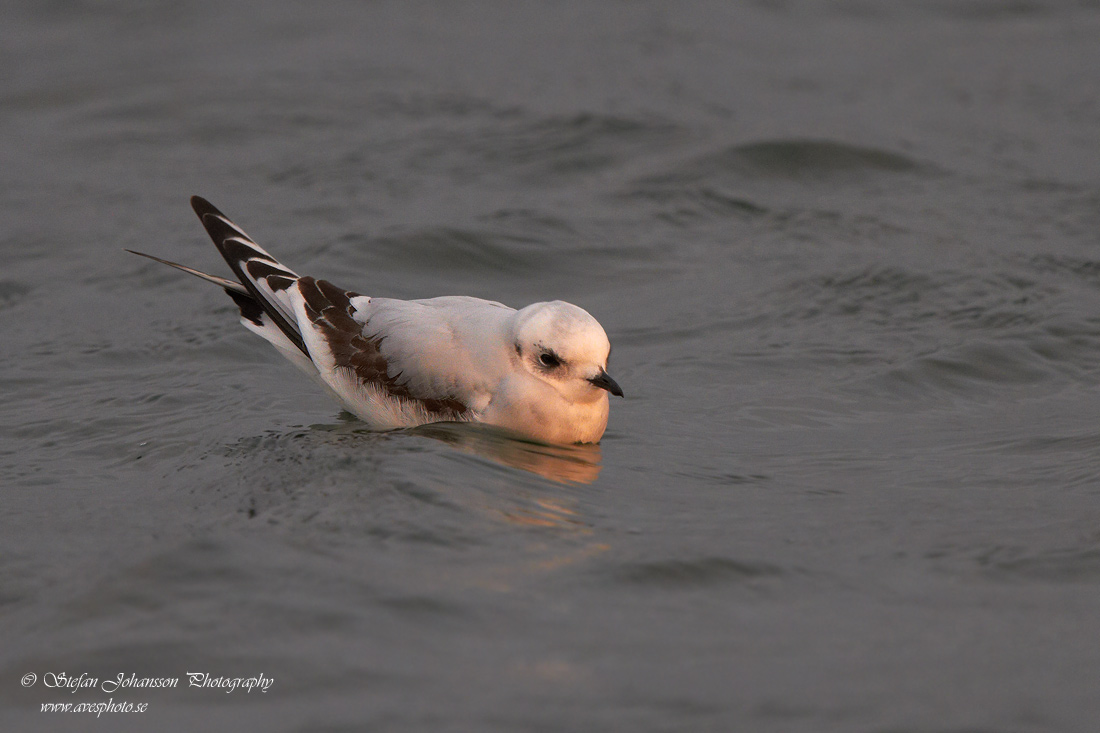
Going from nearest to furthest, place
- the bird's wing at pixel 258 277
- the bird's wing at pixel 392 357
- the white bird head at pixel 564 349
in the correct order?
the white bird head at pixel 564 349 < the bird's wing at pixel 392 357 < the bird's wing at pixel 258 277

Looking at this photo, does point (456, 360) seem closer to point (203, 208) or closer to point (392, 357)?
point (392, 357)

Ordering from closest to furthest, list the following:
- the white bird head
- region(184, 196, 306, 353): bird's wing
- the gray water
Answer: the gray water → the white bird head → region(184, 196, 306, 353): bird's wing

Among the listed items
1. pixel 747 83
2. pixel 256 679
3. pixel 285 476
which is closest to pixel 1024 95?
pixel 747 83

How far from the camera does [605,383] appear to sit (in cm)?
628

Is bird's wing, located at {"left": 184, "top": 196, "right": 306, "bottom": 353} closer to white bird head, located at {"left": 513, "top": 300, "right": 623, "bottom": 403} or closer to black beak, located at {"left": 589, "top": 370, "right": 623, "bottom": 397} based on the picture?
white bird head, located at {"left": 513, "top": 300, "right": 623, "bottom": 403}

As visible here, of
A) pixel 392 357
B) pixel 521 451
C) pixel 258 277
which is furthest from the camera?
pixel 258 277

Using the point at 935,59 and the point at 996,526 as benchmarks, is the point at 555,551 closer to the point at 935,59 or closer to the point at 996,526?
the point at 996,526

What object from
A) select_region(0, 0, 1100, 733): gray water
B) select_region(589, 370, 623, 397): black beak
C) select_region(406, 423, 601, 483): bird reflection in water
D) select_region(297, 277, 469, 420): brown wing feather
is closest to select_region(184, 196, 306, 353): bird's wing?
select_region(297, 277, 469, 420): brown wing feather

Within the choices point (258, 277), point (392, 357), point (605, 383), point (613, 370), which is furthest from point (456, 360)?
point (613, 370)

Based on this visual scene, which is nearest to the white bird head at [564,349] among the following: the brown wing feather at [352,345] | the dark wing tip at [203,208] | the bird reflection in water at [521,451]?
the bird reflection in water at [521,451]

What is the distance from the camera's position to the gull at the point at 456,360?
6414 mm

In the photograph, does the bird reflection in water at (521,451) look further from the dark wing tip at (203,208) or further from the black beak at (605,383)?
the dark wing tip at (203,208)

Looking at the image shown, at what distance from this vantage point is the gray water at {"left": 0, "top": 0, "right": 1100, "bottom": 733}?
443cm

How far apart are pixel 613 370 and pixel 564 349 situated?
203cm
